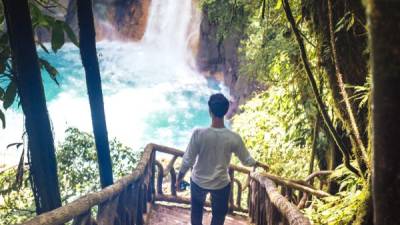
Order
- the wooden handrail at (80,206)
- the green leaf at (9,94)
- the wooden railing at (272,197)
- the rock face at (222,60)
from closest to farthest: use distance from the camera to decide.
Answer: the wooden handrail at (80,206) → the green leaf at (9,94) → the wooden railing at (272,197) → the rock face at (222,60)

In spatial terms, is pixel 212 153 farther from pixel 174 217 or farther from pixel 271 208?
pixel 174 217

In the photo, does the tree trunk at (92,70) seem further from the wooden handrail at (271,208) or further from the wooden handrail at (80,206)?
the wooden handrail at (271,208)

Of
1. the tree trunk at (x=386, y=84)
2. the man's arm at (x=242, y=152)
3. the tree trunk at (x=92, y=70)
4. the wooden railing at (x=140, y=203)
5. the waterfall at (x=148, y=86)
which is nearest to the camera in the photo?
the tree trunk at (x=386, y=84)

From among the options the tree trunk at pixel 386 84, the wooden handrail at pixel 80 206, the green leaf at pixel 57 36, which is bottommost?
the wooden handrail at pixel 80 206

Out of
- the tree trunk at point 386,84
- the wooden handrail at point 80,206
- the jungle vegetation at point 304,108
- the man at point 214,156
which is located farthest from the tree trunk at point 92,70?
the tree trunk at point 386,84

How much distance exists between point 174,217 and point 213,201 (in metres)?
2.13

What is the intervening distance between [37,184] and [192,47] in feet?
73.9

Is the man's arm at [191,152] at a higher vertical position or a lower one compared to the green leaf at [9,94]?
lower

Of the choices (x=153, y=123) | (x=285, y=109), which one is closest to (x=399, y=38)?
(x=285, y=109)

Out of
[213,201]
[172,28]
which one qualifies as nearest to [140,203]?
[213,201]

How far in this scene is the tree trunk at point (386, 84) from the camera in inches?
41.9

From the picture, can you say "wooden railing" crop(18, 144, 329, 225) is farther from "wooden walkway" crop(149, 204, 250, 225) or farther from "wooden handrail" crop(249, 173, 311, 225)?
"wooden walkway" crop(149, 204, 250, 225)

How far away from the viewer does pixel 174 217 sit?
5.74 metres

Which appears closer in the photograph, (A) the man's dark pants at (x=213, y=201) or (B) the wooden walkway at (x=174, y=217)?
(A) the man's dark pants at (x=213, y=201)
